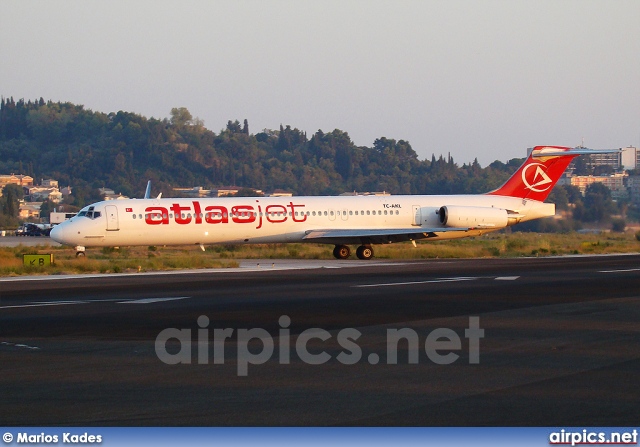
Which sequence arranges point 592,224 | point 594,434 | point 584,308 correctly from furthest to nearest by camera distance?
point 592,224
point 584,308
point 594,434

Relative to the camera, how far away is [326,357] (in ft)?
38.5

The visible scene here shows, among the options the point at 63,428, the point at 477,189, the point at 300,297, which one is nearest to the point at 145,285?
the point at 300,297

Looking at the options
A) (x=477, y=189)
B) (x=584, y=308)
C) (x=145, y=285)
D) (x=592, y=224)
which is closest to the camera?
(x=584, y=308)

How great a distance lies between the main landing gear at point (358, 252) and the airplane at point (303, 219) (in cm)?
4

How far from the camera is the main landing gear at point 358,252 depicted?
1538 inches

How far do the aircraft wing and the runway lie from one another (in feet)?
50.2

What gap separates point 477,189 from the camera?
149 meters

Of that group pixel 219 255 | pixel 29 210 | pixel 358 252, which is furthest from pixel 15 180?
pixel 358 252

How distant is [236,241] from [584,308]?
2231 cm

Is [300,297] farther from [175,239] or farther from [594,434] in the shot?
[175,239]

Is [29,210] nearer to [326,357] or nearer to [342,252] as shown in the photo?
[342,252]
